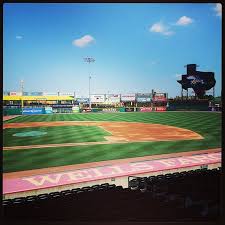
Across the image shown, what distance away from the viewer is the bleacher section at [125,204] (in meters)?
5.18

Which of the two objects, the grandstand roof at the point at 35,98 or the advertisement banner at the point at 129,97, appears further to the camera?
the advertisement banner at the point at 129,97

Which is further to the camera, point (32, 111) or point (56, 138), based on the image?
point (32, 111)

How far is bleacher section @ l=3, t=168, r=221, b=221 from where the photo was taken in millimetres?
5184

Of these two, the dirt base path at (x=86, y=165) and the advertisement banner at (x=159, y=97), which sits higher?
the advertisement banner at (x=159, y=97)

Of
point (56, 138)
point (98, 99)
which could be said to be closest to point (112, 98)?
point (98, 99)

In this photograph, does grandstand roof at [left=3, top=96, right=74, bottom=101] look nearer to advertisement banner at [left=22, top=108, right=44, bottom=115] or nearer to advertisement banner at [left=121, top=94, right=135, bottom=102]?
advertisement banner at [left=22, top=108, right=44, bottom=115]

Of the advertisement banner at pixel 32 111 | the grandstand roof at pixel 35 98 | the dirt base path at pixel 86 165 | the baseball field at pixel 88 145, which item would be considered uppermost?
the grandstand roof at pixel 35 98

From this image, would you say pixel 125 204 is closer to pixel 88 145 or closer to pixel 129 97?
pixel 88 145

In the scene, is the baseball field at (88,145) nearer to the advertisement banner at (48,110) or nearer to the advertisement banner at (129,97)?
the advertisement banner at (48,110)

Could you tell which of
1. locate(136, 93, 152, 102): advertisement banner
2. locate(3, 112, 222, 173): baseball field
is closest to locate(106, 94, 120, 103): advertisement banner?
locate(136, 93, 152, 102): advertisement banner

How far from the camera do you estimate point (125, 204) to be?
5223mm

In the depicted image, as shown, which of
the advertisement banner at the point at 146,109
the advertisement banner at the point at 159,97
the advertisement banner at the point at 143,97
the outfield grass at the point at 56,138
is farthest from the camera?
the advertisement banner at the point at 143,97

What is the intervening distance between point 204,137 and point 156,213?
34.8 ft

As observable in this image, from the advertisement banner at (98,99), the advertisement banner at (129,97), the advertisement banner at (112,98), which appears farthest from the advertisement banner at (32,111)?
the advertisement banner at (129,97)
